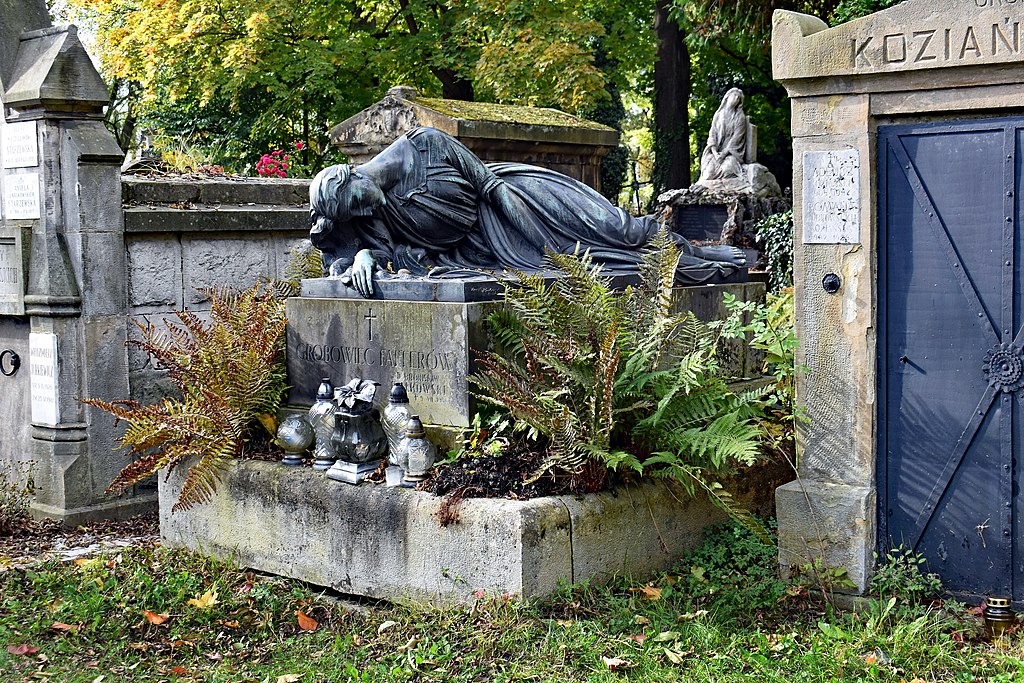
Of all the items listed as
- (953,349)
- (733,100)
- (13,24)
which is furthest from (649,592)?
(733,100)

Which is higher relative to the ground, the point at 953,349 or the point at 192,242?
the point at 192,242

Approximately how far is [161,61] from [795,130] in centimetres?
1512

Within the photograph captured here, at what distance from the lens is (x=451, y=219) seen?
6.95m

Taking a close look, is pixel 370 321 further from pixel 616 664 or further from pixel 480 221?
pixel 616 664

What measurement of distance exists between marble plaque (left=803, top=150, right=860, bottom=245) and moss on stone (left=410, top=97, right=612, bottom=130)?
7.06 meters

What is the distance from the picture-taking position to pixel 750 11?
15984 millimetres

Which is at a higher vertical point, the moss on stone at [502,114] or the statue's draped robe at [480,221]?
the moss on stone at [502,114]

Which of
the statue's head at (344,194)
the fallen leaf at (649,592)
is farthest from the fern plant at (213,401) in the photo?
the fallen leaf at (649,592)

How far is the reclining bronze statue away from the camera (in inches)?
265

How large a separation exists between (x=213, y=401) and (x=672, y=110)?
17773 mm

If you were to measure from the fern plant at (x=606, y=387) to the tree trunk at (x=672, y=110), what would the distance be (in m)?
17.3

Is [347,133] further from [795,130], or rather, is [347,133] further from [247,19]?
[795,130]

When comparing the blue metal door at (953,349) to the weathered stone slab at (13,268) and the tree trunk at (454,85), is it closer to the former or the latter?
the weathered stone slab at (13,268)

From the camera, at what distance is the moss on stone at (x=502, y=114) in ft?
40.9
